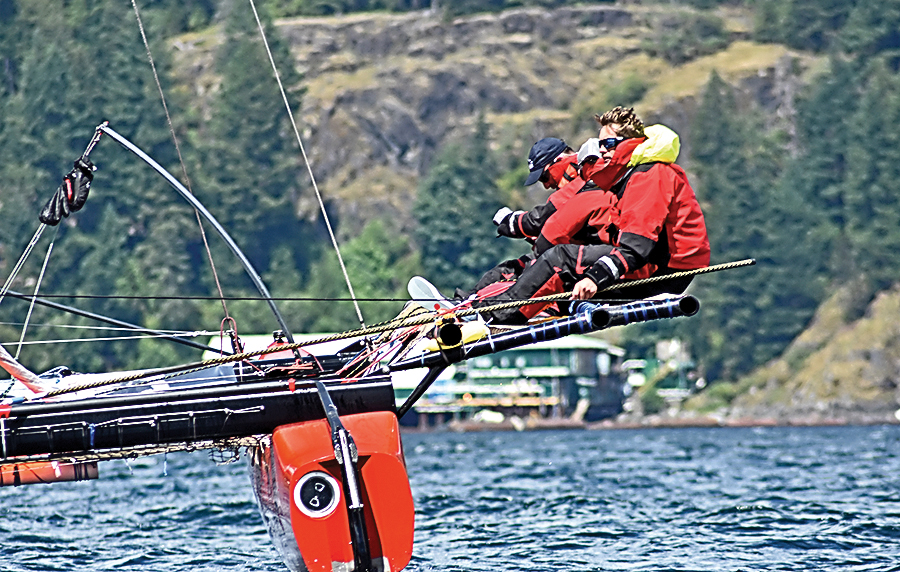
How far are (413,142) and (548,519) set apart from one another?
309ft

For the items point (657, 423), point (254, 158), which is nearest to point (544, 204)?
point (657, 423)

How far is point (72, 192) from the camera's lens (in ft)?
43.2

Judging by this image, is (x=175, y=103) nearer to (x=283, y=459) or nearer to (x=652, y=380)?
(x=652, y=380)

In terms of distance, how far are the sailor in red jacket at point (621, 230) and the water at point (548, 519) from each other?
359 centimetres

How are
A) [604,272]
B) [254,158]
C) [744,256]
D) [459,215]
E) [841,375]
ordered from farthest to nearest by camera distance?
[254,158], [459,215], [744,256], [841,375], [604,272]

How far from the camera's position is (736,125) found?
104875 mm

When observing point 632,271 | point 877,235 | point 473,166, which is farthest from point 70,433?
point 473,166

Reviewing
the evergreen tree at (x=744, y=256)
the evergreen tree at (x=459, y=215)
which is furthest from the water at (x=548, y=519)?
the evergreen tree at (x=459, y=215)

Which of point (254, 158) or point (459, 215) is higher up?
point (254, 158)

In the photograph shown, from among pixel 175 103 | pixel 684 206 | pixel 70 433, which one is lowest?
pixel 70 433

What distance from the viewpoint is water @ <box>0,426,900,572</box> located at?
1470 cm

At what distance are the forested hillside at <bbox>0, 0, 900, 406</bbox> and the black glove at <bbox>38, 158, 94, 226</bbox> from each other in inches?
2414

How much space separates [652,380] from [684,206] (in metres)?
78.4

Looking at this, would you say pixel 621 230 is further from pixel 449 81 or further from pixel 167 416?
pixel 449 81
